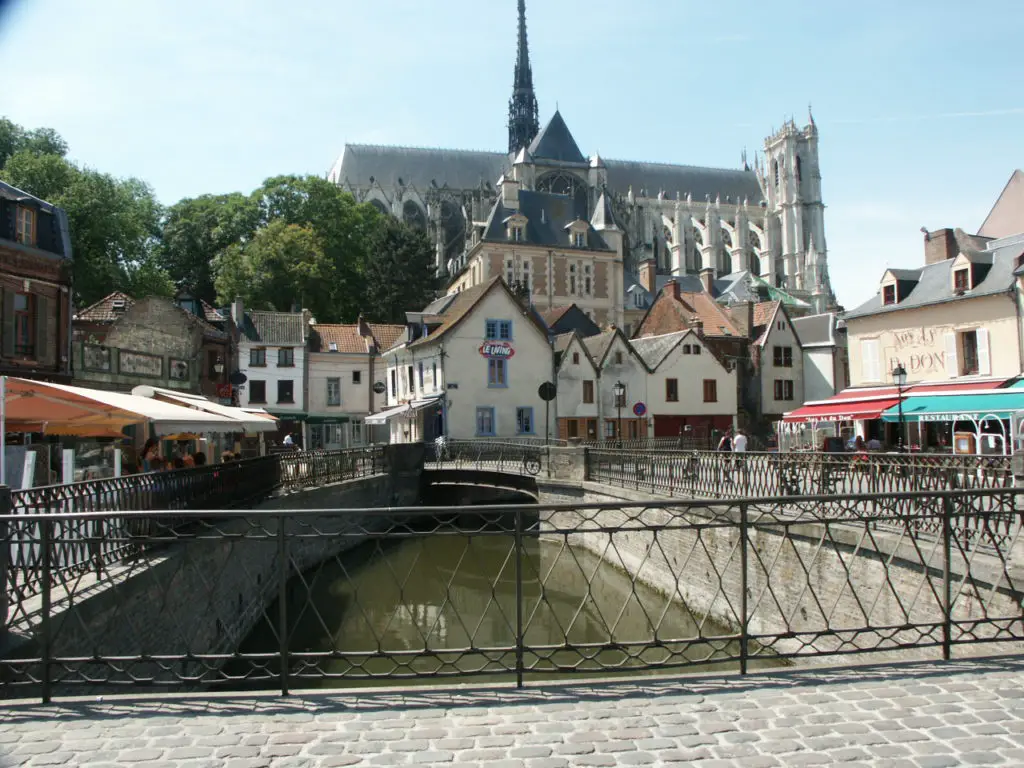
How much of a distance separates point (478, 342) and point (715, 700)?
3144 centimetres

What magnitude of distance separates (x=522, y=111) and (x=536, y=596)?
9974 cm

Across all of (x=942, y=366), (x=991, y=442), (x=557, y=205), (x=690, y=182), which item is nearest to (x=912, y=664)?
(x=991, y=442)

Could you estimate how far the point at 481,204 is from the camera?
92.0m

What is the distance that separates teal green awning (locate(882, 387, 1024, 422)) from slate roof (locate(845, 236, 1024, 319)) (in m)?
4.21

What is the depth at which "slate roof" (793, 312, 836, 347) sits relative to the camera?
4562 cm

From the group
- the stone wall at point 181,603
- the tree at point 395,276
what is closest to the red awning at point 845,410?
the stone wall at point 181,603

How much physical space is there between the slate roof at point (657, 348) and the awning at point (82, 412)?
29640 millimetres

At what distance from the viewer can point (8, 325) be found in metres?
19.8

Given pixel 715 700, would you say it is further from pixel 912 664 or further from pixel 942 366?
pixel 942 366

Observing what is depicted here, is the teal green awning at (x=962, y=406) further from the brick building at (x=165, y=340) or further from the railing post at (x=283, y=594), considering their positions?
the brick building at (x=165, y=340)

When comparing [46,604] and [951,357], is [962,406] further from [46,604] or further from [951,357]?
[46,604]

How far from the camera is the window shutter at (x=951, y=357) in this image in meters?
28.2

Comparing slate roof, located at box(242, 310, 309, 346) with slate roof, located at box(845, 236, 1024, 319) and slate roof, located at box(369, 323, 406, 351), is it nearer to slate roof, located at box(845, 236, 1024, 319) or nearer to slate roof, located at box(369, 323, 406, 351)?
slate roof, located at box(369, 323, 406, 351)

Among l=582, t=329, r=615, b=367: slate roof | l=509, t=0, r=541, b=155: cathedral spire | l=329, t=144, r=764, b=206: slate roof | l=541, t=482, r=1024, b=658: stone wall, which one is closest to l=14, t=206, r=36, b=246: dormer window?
l=541, t=482, r=1024, b=658: stone wall
